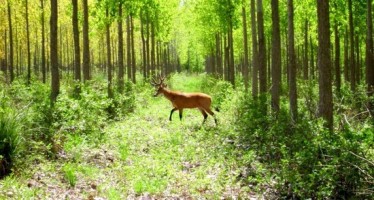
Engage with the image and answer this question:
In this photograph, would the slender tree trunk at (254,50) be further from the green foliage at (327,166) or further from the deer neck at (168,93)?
the green foliage at (327,166)

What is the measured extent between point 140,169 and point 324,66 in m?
4.54

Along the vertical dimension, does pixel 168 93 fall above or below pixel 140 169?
above

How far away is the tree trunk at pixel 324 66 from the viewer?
836 centimetres

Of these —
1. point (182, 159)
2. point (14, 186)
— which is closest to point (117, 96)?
point (182, 159)

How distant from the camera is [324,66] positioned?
8.58 meters

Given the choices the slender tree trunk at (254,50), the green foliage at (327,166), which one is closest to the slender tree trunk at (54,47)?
the slender tree trunk at (254,50)

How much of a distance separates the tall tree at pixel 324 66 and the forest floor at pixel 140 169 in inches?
72.2

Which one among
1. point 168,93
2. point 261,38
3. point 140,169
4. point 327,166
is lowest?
point 140,169

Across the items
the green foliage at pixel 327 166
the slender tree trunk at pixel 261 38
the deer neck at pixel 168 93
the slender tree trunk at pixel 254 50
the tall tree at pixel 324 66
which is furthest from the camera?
the deer neck at pixel 168 93

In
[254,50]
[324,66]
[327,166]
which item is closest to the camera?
[327,166]

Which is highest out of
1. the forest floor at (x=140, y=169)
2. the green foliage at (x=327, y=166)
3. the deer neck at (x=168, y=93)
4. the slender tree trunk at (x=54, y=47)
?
the slender tree trunk at (x=54, y=47)

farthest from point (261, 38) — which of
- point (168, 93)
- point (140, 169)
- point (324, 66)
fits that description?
point (140, 169)

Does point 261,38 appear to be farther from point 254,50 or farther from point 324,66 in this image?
point 324,66

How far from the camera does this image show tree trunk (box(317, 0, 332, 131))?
836 cm
